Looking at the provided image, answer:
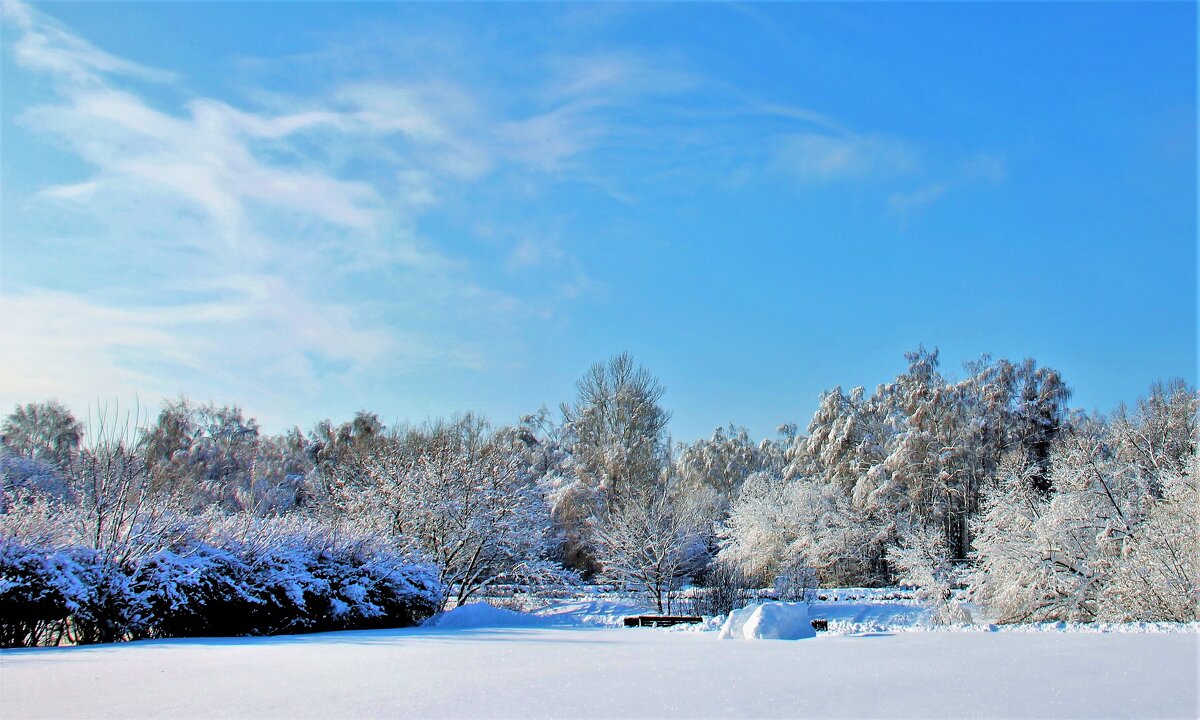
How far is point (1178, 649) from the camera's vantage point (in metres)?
7.28

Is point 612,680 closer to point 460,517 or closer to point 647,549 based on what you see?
point 460,517

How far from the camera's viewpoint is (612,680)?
17.0 ft

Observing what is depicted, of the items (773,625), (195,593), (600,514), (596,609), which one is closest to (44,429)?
(600,514)

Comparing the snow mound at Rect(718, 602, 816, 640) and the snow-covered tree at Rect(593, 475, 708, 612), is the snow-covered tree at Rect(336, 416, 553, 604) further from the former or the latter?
the snow mound at Rect(718, 602, 816, 640)

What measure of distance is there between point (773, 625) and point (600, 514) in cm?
2389

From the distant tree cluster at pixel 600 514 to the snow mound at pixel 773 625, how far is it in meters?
6.37

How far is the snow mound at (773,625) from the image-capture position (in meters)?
9.67

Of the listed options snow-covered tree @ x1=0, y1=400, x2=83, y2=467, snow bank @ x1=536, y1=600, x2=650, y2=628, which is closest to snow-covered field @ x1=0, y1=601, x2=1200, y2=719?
snow bank @ x1=536, y1=600, x2=650, y2=628

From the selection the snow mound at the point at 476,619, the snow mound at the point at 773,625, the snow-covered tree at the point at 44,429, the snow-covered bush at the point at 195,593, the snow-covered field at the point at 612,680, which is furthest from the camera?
the snow-covered tree at the point at 44,429

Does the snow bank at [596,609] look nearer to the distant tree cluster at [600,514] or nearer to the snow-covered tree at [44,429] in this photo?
the distant tree cluster at [600,514]

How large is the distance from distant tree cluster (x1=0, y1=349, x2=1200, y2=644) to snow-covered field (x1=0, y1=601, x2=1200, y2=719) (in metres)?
2.92

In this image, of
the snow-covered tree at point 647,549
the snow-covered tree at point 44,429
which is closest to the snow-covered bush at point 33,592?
the snow-covered tree at point 647,549

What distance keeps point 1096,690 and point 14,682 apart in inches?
283

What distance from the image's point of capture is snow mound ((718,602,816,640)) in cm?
967
